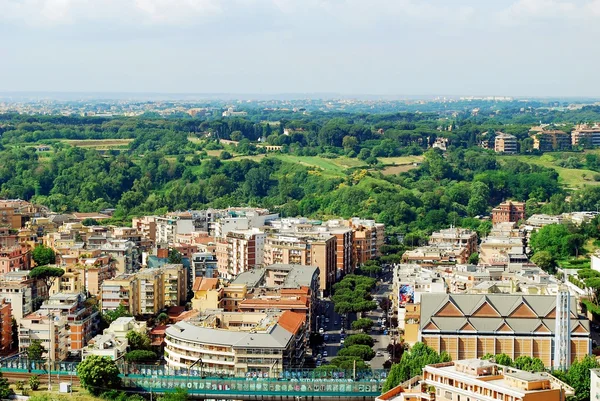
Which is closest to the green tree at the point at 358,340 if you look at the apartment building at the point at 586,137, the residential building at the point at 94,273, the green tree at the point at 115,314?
the green tree at the point at 115,314

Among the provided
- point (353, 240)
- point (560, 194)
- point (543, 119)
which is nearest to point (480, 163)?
point (560, 194)

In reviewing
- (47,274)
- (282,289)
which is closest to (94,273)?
(47,274)

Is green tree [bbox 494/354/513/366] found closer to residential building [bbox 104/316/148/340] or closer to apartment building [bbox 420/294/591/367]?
apartment building [bbox 420/294/591/367]

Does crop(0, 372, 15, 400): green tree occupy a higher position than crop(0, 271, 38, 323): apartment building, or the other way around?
crop(0, 271, 38, 323): apartment building

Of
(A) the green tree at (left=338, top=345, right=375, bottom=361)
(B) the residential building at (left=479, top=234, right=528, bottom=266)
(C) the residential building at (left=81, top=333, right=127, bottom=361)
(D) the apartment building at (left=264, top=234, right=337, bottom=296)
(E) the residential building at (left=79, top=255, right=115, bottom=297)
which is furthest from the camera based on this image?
(B) the residential building at (left=479, top=234, right=528, bottom=266)

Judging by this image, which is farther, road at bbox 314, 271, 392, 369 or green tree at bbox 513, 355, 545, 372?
road at bbox 314, 271, 392, 369

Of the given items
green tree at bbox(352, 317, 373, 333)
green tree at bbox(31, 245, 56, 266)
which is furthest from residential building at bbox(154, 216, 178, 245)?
green tree at bbox(352, 317, 373, 333)

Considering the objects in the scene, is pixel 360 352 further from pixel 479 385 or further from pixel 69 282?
pixel 69 282
